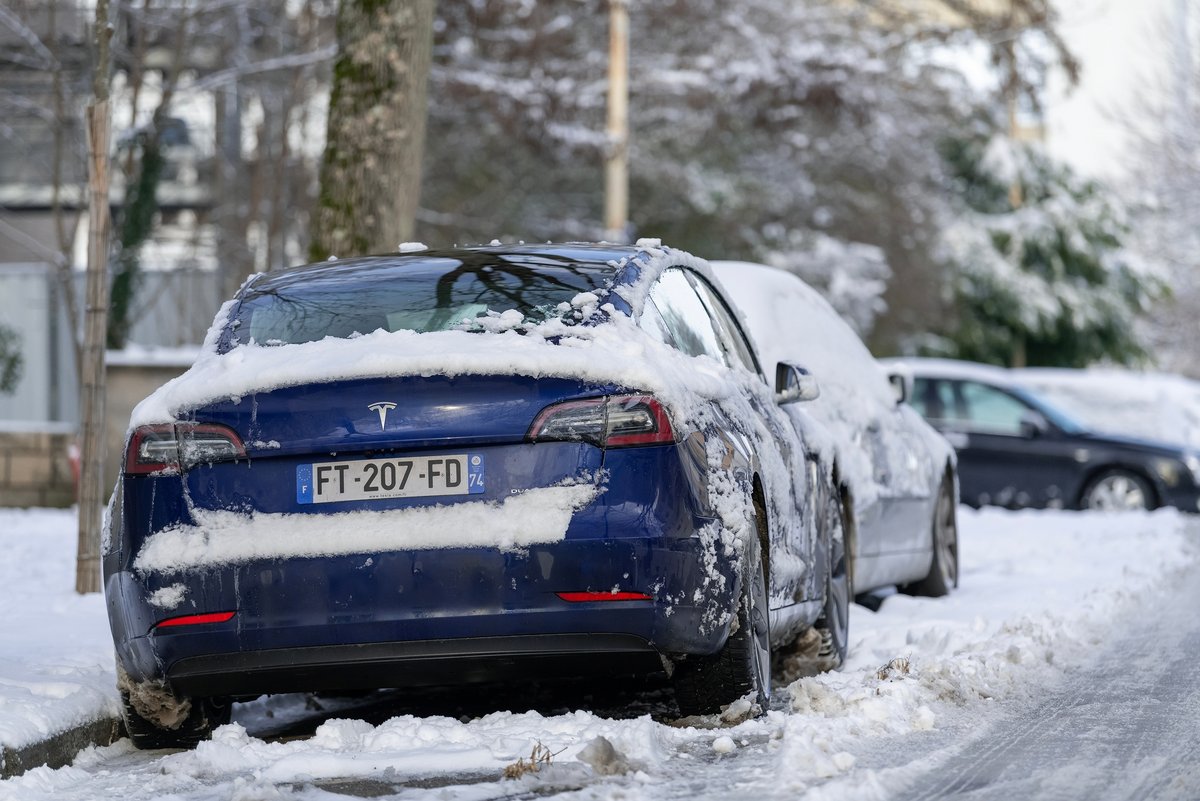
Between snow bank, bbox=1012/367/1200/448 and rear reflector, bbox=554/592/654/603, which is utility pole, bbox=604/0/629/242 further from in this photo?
→ rear reflector, bbox=554/592/654/603

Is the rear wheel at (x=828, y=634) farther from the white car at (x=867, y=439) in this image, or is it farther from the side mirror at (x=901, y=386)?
the side mirror at (x=901, y=386)

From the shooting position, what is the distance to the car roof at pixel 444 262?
5.82 m

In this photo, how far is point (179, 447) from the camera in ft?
16.7

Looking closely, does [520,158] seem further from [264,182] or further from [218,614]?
[218,614]

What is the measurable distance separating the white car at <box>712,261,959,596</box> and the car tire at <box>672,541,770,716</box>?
2160mm

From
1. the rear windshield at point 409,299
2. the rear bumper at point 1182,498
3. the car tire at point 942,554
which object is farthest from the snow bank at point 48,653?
the rear bumper at point 1182,498

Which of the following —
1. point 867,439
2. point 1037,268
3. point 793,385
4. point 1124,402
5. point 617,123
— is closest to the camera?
point 793,385

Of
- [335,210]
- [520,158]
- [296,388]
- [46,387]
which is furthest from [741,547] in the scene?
[520,158]

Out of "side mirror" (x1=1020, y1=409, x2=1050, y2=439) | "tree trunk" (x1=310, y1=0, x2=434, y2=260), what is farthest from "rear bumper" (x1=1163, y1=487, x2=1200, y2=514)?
"tree trunk" (x1=310, y1=0, x2=434, y2=260)

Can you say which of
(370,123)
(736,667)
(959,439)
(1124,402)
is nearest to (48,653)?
(736,667)

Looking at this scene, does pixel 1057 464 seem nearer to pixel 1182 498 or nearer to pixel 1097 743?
pixel 1182 498

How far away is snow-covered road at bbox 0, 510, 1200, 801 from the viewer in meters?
4.44

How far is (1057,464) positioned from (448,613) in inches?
495

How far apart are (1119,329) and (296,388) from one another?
3463 cm
